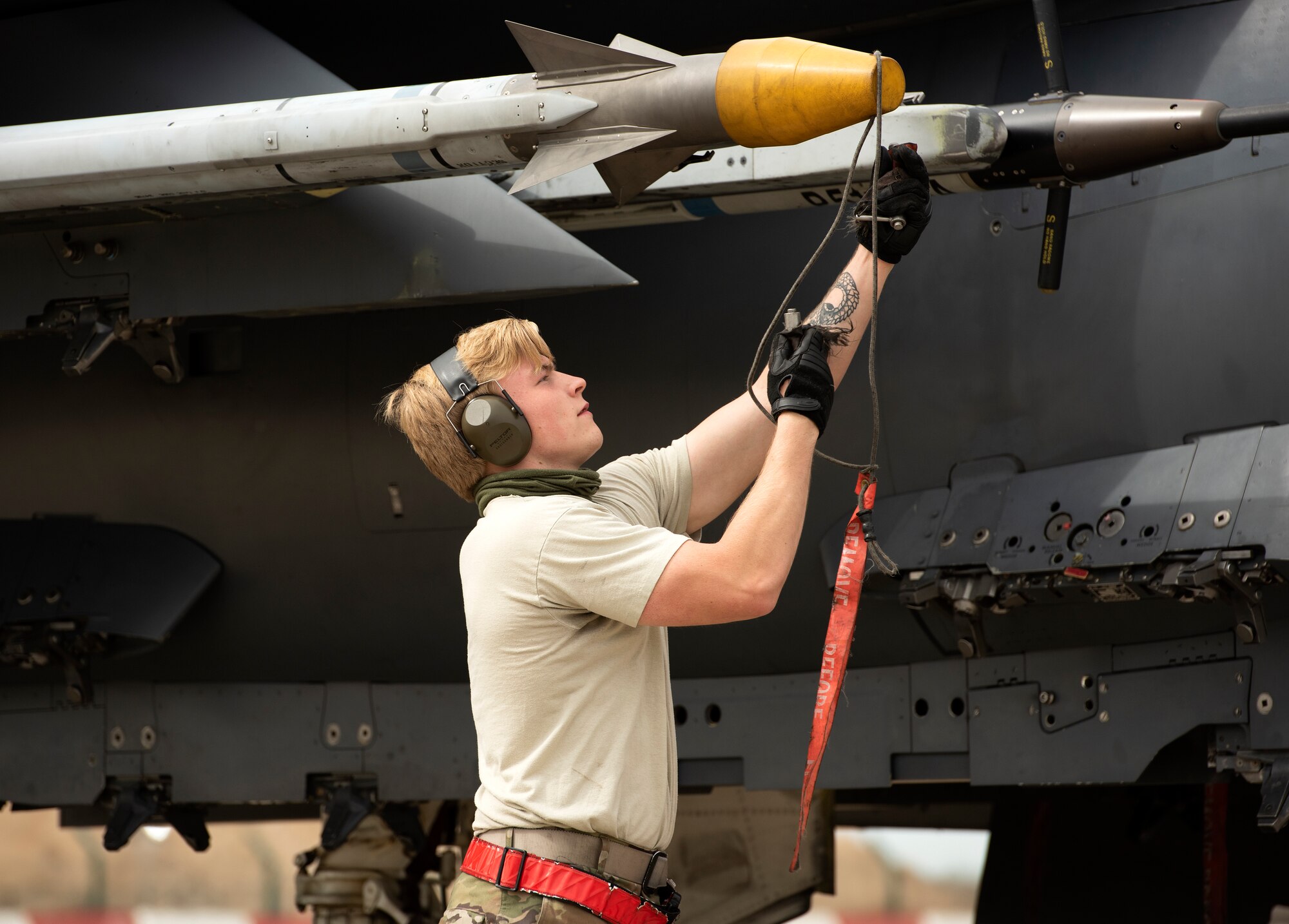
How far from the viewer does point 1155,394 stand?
14.5 feet

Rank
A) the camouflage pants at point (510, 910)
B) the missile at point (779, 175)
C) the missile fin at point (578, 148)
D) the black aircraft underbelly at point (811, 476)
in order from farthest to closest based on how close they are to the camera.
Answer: the black aircraft underbelly at point (811, 476) < the missile at point (779, 175) < the missile fin at point (578, 148) < the camouflage pants at point (510, 910)

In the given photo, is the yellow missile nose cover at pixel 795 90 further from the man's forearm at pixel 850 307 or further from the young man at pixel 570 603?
the young man at pixel 570 603

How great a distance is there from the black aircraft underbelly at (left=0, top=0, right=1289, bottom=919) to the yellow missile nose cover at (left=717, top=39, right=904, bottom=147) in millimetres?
1659

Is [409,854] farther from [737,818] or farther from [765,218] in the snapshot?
[765,218]

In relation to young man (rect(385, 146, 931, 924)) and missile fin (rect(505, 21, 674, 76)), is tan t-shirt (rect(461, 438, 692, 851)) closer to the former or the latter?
young man (rect(385, 146, 931, 924))

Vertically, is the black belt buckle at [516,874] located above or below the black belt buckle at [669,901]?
above

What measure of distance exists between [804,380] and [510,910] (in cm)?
103

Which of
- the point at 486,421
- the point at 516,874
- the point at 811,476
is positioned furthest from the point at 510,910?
the point at 811,476

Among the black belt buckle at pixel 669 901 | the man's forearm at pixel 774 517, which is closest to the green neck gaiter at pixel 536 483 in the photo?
the man's forearm at pixel 774 517

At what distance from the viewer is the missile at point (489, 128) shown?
3232mm

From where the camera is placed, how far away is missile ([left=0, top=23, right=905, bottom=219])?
323 cm

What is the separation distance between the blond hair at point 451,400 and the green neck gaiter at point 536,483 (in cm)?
7


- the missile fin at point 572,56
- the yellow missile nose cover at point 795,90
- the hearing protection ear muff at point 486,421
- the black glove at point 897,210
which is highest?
the missile fin at point 572,56

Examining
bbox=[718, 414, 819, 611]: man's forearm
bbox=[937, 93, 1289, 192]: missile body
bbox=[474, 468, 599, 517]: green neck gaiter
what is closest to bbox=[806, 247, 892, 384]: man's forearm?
bbox=[718, 414, 819, 611]: man's forearm
